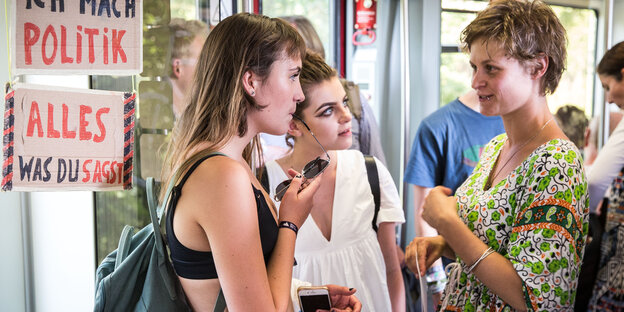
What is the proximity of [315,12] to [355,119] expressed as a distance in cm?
62

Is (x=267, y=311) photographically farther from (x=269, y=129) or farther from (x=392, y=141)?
(x=392, y=141)

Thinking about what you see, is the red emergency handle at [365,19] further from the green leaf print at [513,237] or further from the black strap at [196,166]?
the black strap at [196,166]

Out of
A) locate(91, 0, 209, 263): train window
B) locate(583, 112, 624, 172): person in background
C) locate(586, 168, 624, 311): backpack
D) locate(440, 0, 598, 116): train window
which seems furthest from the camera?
locate(583, 112, 624, 172): person in background

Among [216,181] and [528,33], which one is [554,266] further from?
[216,181]

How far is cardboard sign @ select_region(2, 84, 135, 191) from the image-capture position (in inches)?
60.6

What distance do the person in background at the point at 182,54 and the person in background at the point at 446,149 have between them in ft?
3.80

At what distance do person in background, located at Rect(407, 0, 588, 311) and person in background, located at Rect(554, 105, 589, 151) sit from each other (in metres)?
2.56

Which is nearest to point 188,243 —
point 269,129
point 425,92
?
point 269,129

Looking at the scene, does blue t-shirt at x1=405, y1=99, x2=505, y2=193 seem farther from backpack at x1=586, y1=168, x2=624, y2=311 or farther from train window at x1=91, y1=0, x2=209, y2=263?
train window at x1=91, y1=0, x2=209, y2=263

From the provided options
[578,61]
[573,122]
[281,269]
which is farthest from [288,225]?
[578,61]

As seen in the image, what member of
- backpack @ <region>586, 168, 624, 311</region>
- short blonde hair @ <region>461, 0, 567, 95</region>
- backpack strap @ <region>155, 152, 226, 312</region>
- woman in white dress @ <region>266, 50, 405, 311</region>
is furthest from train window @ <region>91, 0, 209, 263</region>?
backpack @ <region>586, 168, 624, 311</region>

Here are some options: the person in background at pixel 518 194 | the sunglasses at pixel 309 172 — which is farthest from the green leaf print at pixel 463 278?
the sunglasses at pixel 309 172

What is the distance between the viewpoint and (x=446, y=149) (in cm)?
260

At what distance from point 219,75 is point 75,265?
1213 millimetres
